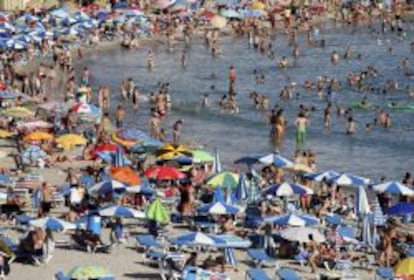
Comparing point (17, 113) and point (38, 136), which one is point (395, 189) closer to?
point (38, 136)

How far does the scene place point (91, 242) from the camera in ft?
63.8

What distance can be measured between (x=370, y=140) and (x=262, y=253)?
49.2 ft

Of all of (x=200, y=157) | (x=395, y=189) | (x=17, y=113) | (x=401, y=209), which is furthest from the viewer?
(x=17, y=113)

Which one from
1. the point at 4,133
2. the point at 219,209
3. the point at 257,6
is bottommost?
the point at 219,209

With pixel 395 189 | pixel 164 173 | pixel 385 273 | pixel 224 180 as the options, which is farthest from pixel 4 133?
pixel 385 273

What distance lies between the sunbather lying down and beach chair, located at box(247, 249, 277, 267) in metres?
2.51

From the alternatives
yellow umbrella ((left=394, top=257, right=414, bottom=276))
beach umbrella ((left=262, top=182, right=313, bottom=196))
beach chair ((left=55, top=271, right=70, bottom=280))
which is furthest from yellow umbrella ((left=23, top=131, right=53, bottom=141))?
yellow umbrella ((left=394, top=257, right=414, bottom=276))

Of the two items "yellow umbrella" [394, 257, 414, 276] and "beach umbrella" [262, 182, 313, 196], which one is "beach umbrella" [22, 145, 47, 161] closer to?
"beach umbrella" [262, 182, 313, 196]

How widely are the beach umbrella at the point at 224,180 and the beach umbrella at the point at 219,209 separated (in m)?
1.67

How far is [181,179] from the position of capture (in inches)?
943

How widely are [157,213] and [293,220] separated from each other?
2.40 meters

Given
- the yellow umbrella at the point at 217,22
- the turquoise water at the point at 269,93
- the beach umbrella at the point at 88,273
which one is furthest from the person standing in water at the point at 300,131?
the yellow umbrella at the point at 217,22

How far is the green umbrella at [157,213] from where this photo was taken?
20102 millimetres

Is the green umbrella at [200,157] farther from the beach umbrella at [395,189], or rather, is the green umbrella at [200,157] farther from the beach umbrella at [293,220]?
the beach umbrella at [293,220]
